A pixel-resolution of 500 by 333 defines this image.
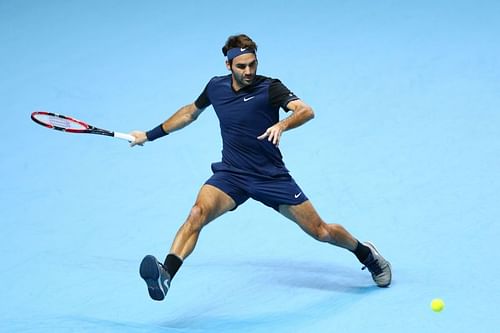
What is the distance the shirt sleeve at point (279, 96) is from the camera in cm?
734

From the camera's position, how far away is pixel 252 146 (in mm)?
7539

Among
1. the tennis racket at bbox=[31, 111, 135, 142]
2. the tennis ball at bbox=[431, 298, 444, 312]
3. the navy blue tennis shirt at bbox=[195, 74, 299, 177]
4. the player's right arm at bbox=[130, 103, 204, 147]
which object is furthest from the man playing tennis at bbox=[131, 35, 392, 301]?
the tennis racket at bbox=[31, 111, 135, 142]

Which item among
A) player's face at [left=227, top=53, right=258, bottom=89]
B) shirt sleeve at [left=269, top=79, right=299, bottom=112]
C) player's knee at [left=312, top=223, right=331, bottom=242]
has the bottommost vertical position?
player's knee at [left=312, top=223, right=331, bottom=242]

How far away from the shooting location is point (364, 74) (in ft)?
38.7

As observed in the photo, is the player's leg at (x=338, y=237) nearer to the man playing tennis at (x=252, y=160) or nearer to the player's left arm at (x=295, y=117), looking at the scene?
→ the man playing tennis at (x=252, y=160)

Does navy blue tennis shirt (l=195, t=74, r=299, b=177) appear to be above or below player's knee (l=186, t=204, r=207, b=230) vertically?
above

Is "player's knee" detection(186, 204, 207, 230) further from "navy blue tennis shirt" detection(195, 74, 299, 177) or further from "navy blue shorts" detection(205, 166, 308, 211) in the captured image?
"navy blue tennis shirt" detection(195, 74, 299, 177)

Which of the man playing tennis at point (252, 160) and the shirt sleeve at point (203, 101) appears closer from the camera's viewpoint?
the man playing tennis at point (252, 160)

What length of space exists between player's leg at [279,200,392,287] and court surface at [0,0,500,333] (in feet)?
0.59

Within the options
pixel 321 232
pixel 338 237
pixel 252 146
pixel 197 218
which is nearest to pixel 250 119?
pixel 252 146

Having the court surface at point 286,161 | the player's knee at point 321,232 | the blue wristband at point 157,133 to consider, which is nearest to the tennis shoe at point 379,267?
the court surface at point 286,161

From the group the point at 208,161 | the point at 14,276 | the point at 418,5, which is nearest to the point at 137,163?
the point at 208,161

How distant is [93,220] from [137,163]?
1.31 m

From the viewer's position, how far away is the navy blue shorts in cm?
750
